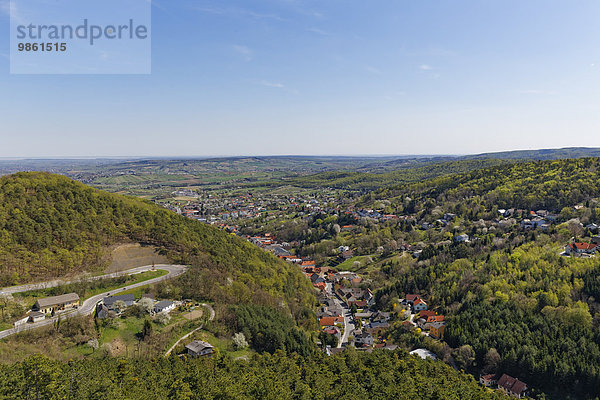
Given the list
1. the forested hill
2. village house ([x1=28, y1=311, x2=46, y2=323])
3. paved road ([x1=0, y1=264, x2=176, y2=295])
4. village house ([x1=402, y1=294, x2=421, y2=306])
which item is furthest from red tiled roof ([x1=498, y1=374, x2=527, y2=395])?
village house ([x1=28, y1=311, x2=46, y2=323])

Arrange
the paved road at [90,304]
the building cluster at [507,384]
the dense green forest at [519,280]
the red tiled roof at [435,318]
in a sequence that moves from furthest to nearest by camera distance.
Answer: the red tiled roof at [435,318], the dense green forest at [519,280], the building cluster at [507,384], the paved road at [90,304]

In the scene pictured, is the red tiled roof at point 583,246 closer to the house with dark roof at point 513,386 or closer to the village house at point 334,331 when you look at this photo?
A: the house with dark roof at point 513,386

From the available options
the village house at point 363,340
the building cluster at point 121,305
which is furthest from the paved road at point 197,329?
the village house at point 363,340

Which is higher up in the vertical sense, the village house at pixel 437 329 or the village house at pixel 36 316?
the village house at pixel 36 316

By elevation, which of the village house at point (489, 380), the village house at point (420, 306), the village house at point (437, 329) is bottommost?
the village house at point (489, 380)

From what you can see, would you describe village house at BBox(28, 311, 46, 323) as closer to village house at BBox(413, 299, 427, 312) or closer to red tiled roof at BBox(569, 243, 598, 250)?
village house at BBox(413, 299, 427, 312)

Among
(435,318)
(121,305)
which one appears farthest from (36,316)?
(435,318)
